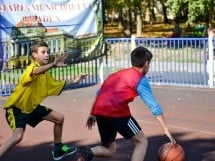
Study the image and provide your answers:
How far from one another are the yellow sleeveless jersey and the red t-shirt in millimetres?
962

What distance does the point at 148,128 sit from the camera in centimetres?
938

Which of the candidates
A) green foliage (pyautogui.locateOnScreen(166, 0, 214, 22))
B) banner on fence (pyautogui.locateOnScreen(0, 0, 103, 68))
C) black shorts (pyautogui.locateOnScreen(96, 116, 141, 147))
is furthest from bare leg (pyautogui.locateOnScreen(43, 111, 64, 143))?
green foliage (pyautogui.locateOnScreen(166, 0, 214, 22))

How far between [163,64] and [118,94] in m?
11.0

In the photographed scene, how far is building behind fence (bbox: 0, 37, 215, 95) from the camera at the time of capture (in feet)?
48.9

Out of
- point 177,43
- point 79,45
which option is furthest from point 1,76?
point 177,43

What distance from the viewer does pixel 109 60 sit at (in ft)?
60.0

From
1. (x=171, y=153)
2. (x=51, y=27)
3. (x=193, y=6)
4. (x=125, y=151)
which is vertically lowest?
(x=125, y=151)

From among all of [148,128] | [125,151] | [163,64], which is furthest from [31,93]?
[163,64]

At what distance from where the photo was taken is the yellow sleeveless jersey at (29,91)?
21.5ft

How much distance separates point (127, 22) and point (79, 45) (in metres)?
23.3

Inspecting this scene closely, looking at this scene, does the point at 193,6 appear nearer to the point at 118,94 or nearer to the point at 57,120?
the point at 57,120

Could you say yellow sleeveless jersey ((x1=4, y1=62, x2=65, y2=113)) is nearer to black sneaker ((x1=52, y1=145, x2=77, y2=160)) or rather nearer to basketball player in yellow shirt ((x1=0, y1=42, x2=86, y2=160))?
basketball player in yellow shirt ((x1=0, y1=42, x2=86, y2=160))

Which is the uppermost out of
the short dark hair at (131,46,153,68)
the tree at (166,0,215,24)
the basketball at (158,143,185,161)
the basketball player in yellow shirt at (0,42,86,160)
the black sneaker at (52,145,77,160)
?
the tree at (166,0,215,24)

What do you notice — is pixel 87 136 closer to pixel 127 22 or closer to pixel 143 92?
pixel 143 92
